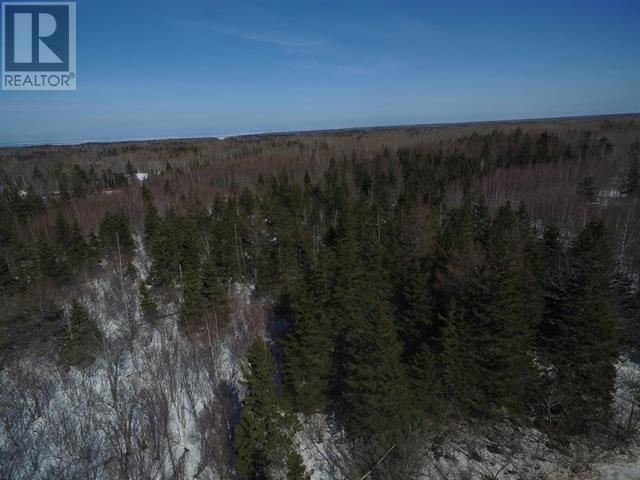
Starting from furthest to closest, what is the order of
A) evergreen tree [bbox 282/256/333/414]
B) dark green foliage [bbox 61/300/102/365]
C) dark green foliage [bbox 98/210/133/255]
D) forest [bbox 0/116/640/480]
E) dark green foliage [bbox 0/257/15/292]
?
dark green foliage [bbox 98/210/133/255] → dark green foliage [bbox 0/257/15/292] → dark green foliage [bbox 61/300/102/365] → evergreen tree [bbox 282/256/333/414] → forest [bbox 0/116/640/480]

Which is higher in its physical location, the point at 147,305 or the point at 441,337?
the point at 441,337

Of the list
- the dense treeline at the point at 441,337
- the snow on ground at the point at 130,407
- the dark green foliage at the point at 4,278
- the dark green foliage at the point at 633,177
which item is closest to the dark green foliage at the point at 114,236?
the dark green foliage at the point at 4,278

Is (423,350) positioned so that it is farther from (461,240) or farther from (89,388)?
(89,388)

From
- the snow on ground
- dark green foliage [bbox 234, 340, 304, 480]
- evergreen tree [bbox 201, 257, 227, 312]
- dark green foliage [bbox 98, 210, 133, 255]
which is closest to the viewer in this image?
dark green foliage [bbox 234, 340, 304, 480]

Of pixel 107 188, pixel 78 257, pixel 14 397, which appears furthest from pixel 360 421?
pixel 107 188

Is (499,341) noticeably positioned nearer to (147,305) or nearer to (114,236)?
(147,305)

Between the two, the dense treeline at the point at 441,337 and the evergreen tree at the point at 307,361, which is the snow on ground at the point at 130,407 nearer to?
the dense treeline at the point at 441,337

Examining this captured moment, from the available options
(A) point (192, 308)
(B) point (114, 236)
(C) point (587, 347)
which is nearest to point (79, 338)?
(A) point (192, 308)

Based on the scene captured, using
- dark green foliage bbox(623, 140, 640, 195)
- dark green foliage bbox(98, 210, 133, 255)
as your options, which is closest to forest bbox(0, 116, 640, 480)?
dark green foliage bbox(98, 210, 133, 255)

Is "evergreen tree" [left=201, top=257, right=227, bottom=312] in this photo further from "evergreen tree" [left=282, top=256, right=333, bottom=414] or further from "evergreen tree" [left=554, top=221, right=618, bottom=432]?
"evergreen tree" [left=554, top=221, right=618, bottom=432]
